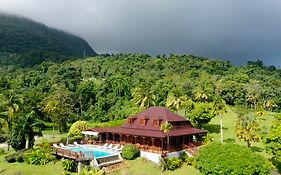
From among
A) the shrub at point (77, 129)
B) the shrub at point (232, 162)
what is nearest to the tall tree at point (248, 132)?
the shrub at point (232, 162)

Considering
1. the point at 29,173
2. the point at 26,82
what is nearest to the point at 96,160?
the point at 29,173

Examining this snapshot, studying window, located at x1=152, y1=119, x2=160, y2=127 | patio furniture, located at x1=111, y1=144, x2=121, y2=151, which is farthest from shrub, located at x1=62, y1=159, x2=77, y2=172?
window, located at x1=152, y1=119, x2=160, y2=127

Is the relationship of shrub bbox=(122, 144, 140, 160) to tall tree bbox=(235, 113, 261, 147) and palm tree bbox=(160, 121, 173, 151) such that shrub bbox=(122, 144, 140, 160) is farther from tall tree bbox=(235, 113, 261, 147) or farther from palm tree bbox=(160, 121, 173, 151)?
tall tree bbox=(235, 113, 261, 147)

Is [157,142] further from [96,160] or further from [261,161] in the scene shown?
[261,161]

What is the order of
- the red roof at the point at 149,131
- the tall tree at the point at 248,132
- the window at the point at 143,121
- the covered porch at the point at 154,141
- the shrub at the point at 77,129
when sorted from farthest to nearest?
the shrub at the point at 77,129
the window at the point at 143,121
the tall tree at the point at 248,132
the covered porch at the point at 154,141
the red roof at the point at 149,131

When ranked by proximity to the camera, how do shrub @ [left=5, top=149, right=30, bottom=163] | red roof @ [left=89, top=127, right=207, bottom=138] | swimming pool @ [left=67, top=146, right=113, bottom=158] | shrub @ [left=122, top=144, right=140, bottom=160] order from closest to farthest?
1. swimming pool @ [left=67, top=146, right=113, bottom=158]
2. shrub @ [left=122, top=144, right=140, bottom=160]
3. shrub @ [left=5, top=149, right=30, bottom=163]
4. red roof @ [left=89, top=127, right=207, bottom=138]

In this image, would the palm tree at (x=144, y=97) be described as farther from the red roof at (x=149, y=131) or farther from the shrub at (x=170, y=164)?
the shrub at (x=170, y=164)

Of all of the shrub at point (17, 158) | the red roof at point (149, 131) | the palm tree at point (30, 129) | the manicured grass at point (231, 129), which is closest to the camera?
the shrub at point (17, 158)
